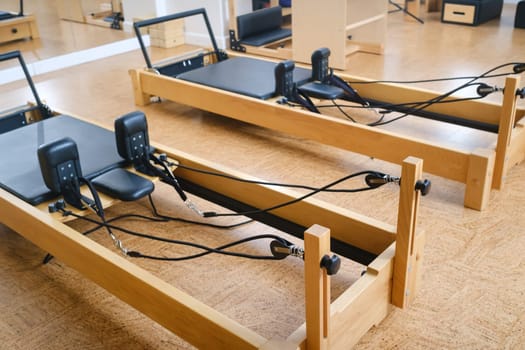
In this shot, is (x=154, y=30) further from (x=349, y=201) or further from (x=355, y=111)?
(x=349, y=201)

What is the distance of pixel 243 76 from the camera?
12.5 ft

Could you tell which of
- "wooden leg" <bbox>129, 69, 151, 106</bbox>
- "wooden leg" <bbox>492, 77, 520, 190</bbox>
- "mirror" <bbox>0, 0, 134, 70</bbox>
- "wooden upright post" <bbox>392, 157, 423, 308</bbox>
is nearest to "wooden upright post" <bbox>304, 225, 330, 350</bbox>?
"wooden upright post" <bbox>392, 157, 423, 308</bbox>

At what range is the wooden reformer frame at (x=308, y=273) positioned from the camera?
1.54 meters

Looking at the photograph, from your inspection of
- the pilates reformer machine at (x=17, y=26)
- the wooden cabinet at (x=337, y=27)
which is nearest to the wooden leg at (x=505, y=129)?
the wooden cabinet at (x=337, y=27)

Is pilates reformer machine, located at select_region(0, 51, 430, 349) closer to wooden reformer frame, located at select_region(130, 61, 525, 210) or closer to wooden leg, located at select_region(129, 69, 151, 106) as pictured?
wooden reformer frame, located at select_region(130, 61, 525, 210)

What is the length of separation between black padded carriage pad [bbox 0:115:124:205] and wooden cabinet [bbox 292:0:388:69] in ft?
7.98

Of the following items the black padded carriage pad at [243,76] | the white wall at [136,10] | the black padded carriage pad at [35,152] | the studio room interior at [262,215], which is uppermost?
the white wall at [136,10]

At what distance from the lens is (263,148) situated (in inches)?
132

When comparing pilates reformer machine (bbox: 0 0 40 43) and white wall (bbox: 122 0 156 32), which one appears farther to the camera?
white wall (bbox: 122 0 156 32)

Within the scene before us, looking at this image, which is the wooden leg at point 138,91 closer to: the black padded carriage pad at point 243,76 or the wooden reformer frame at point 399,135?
the wooden reformer frame at point 399,135

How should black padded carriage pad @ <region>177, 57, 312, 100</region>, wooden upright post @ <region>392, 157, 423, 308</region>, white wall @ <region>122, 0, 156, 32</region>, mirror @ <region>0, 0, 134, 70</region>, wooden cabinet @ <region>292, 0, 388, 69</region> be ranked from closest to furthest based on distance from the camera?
1. wooden upright post @ <region>392, 157, 423, 308</region>
2. black padded carriage pad @ <region>177, 57, 312, 100</region>
3. wooden cabinet @ <region>292, 0, 388, 69</region>
4. mirror @ <region>0, 0, 134, 70</region>
5. white wall @ <region>122, 0, 156, 32</region>

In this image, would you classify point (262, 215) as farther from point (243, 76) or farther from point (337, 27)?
point (337, 27)

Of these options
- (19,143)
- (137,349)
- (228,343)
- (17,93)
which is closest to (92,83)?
(17,93)

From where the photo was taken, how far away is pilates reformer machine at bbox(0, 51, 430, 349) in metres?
1.59
